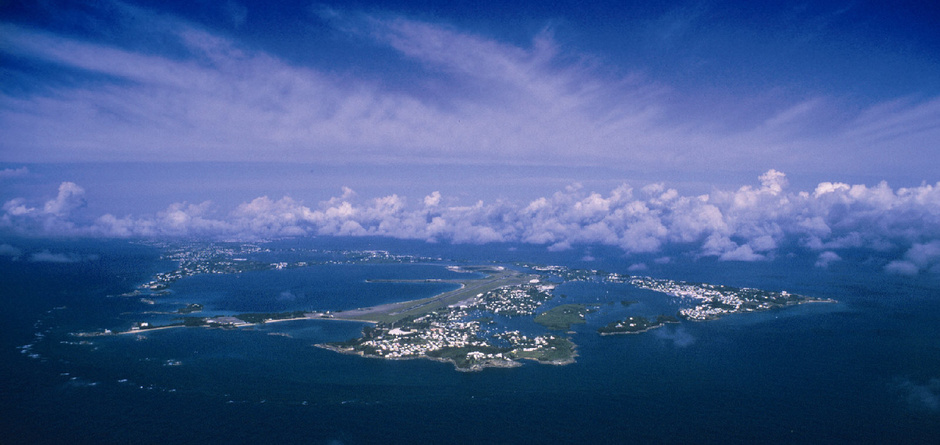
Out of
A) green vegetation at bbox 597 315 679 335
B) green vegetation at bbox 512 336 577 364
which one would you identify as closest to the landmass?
green vegetation at bbox 512 336 577 364

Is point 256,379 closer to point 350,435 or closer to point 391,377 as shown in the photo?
point 391,377

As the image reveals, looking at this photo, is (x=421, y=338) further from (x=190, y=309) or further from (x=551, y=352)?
(x=190, y=309)

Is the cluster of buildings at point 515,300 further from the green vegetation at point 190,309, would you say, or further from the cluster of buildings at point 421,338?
the green vegetation at point 190,309

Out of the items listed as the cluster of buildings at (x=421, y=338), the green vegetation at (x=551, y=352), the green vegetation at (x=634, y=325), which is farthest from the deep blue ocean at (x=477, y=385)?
the cluster of buildings at (x=421, y=338)

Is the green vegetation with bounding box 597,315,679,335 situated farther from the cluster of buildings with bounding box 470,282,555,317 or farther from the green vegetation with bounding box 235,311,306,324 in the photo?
the green vegetation with bounding box 235,311,306,324

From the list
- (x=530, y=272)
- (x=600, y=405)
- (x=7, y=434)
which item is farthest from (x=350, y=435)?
(x=530, y=272)

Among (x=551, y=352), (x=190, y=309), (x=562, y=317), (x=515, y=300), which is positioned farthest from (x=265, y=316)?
(x=562, y=317)
